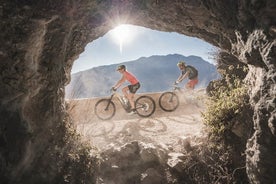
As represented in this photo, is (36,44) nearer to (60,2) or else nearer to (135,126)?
(60,2)

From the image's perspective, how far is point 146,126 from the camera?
13062 millimetres

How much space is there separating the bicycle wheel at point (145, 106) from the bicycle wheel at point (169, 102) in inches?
28.9

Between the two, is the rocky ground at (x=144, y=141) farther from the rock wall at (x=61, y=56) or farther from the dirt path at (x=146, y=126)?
the rock wall at (x=61, y=56)

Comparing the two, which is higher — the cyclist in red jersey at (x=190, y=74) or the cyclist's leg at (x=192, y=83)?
the cyclist in red jersey at (x=190, y=74)

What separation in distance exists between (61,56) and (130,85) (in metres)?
6.32

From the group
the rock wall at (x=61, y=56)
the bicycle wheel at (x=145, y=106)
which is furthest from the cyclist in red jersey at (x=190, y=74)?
the rock wall at (x=61, y=56)

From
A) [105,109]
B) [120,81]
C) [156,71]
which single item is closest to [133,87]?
[120,81]

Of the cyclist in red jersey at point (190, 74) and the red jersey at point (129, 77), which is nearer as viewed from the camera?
the red jersey at point (129, 77)

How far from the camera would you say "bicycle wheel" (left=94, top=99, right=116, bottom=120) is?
14016 mm

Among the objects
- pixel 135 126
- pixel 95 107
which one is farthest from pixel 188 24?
pixel 95 107

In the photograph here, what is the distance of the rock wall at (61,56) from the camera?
5582 mm

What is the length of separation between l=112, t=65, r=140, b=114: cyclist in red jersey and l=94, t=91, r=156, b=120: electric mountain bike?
1.03 feet

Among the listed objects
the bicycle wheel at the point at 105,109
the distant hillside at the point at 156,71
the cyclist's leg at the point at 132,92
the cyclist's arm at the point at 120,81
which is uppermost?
the distant hillside at the point at 156,71

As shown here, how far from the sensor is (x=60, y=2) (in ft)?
20.7
